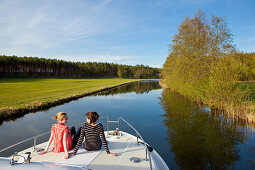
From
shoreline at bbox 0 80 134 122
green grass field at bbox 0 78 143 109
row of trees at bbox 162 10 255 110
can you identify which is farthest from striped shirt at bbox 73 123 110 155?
green grass field at bbox 0 78 143 109

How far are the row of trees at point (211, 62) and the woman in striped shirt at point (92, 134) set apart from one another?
529 inches

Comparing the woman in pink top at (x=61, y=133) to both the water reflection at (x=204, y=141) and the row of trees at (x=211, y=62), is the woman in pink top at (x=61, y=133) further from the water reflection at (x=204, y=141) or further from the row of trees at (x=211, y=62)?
the row of trees at (x=211, y=62)

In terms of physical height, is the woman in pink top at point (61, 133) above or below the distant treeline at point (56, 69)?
below

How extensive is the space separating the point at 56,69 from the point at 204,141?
120 meters

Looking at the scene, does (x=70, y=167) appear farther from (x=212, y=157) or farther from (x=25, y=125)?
Result: (x=25, y=125)

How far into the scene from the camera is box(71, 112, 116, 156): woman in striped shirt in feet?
16.0

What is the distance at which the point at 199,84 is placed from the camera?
2008 cm

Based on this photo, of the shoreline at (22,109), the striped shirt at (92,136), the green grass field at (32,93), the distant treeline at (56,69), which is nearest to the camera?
the striped shirt at (92,136)

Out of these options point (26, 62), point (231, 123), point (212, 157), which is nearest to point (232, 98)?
point (231, 123)

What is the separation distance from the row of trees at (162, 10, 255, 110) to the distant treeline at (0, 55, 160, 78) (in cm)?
4953

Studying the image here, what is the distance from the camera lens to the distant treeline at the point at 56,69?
87312 mm

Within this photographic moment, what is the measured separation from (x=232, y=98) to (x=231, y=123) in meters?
2.49

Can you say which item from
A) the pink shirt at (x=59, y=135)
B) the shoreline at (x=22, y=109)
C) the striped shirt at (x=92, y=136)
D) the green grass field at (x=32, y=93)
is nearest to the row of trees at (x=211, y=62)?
the striped shirt at (x=92, y=136)

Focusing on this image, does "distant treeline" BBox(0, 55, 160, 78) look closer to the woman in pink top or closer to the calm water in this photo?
the calm water
